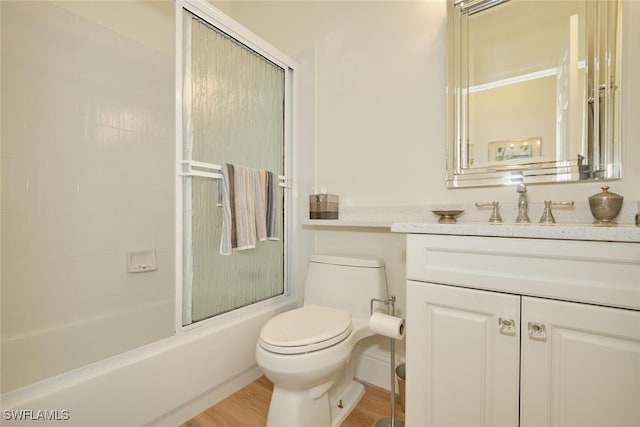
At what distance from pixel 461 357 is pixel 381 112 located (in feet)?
4.07

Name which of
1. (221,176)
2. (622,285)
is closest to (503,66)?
(622,285)

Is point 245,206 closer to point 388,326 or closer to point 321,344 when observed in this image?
point 321,344

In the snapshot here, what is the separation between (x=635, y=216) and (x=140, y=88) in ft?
8.13

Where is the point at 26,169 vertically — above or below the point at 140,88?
below

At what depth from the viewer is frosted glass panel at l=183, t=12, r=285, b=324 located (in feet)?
4.27

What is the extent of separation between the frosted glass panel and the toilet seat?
36 cm

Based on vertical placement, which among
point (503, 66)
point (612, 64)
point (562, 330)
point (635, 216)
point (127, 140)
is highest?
point (503, 66)

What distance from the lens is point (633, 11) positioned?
1043 mm

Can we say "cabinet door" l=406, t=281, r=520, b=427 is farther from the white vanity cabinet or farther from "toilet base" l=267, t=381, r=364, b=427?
"toilet base" l=267, t=381, r=364, b=427

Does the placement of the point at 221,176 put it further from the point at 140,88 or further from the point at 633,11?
the point at 633,11

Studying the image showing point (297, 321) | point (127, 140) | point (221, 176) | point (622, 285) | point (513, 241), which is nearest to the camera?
point (622, 285)

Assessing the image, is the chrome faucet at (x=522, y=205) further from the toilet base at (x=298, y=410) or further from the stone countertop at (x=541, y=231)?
the toilet base at (x=298, y=410)

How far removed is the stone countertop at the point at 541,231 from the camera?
2.31 feet

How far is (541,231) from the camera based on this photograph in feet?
2.59
